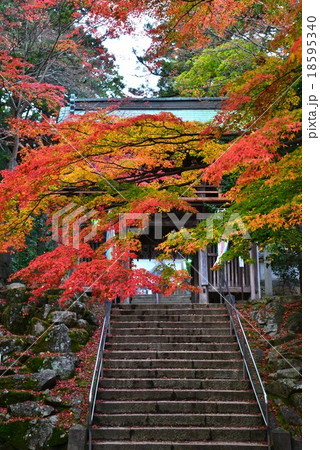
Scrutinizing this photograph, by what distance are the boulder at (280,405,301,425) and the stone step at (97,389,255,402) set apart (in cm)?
74

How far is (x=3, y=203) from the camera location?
8.18m

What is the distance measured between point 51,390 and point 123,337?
2366 millimetres

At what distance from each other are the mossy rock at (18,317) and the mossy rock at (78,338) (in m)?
1.30

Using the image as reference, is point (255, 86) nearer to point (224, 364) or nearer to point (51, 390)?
point (224, 364)

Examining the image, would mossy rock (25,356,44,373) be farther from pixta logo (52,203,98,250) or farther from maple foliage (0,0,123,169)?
maple foliage (0,0,123,169)

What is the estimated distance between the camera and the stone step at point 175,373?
365 inches

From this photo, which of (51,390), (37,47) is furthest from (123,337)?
(37,47)

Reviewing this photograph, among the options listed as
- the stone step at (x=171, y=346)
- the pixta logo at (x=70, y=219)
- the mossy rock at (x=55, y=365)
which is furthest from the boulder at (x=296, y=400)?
the pixta logo at (x=70, y=219)

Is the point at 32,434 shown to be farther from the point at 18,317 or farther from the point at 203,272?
the point at 203,272

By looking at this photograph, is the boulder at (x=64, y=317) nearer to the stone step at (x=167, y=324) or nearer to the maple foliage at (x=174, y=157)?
the stone step at (x=167, y=324)

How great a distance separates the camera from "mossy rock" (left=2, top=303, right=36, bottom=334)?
11250 millimetres

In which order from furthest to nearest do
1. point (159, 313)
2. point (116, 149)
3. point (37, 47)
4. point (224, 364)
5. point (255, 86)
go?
point (37, 47)
point (159, 313)
point (224, 364)
point (116, 149)
point (255, 86)

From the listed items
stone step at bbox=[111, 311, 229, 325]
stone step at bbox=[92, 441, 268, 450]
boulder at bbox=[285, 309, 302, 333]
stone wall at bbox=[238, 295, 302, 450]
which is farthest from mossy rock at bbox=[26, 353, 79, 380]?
boulder at bbox=[285, 309, 302, 333]

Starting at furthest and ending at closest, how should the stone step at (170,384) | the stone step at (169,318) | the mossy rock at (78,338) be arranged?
the stone step at (169,318), the mossy rock at (78,338), the stone step at (170,384)
